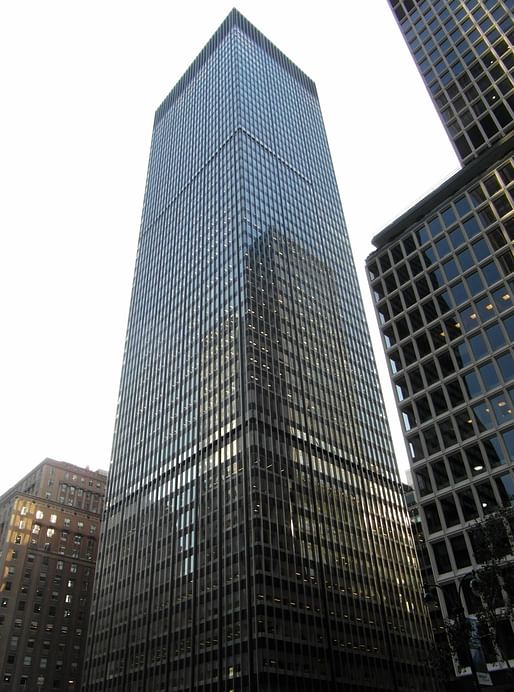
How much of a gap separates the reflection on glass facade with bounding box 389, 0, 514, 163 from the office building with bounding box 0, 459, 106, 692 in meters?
114

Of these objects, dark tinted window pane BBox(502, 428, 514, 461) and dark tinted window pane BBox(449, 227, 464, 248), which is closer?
dark tinted window pane BBox(502, 428, 514, 461)

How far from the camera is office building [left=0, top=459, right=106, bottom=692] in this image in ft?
389

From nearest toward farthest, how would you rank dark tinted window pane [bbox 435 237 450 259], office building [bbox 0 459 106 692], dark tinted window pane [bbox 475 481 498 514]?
1. dark tinted window pane [bbox 475 481 498 514]
2. dark tinted window pane [bbox 435 237 450 259]
3. office building [bbox 0 459 106 692]

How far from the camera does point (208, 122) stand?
517 feet

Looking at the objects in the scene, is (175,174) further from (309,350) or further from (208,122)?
(309,350)

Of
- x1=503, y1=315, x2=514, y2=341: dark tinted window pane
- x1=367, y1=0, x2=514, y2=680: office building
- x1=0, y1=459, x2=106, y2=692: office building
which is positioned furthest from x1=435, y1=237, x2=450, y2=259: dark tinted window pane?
x1=0, y1=459, x2=106, y2=692: office building

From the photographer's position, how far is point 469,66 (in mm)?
77688

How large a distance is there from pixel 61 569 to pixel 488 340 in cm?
11211

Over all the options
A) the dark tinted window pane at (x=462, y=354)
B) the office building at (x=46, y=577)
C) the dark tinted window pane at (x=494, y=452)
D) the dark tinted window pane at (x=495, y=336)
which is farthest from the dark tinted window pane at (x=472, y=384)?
the office building at (x=46, y=577)

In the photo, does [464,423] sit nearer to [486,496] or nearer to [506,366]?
[506,366]

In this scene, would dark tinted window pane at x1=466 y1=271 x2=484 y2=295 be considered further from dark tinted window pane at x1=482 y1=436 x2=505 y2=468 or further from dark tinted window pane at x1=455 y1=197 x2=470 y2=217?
dark tinted window pane at x1=482 y1=436 x2=505 y2=468

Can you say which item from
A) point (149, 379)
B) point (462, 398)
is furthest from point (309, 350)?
point (462, 398)

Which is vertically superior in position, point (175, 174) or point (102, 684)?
point (175, 174)

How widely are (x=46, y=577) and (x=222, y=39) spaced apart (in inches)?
5733
